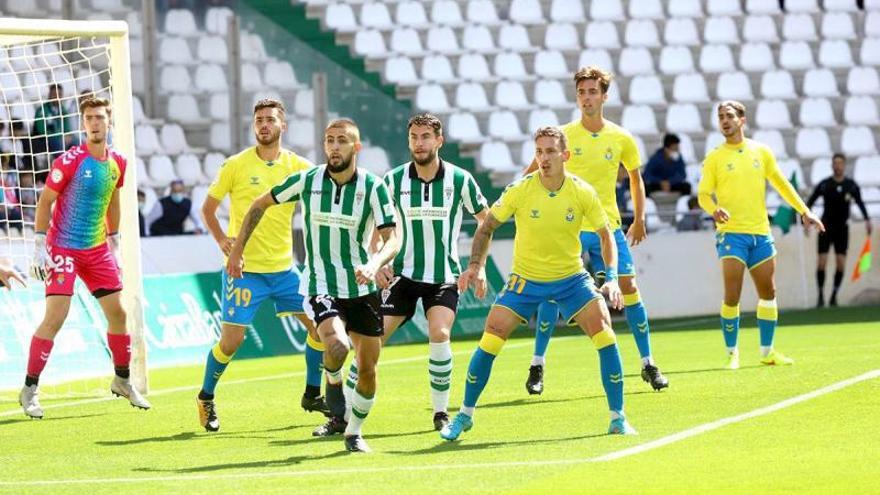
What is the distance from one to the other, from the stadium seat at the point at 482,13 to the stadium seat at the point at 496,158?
3.07 m

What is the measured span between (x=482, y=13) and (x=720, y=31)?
3967mm

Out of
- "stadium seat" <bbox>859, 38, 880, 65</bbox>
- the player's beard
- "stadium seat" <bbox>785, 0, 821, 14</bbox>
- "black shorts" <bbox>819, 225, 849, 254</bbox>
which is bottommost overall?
"black shorts" <bbox>819, 225, 849, 254</bbox>

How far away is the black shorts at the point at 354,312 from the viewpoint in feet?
35.4

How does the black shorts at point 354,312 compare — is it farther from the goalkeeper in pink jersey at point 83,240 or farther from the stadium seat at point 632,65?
the stadium seat at point 632,65

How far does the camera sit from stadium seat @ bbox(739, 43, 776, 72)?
30.3m

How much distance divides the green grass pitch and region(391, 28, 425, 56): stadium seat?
13.3m

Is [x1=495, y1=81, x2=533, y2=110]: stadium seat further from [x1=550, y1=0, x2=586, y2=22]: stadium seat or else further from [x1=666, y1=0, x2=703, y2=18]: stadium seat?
[x1=666, y1=0, x2=703, y2=18]: stadium seat

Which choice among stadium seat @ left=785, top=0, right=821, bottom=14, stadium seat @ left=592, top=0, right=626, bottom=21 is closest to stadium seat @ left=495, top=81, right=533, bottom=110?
stadium seat @ left=592, top=0, right=626, bottom=21

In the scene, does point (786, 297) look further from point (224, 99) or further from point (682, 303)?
point (224, 99)

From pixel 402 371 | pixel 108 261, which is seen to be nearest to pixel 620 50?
pixel 402 371

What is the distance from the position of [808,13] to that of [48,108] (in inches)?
546

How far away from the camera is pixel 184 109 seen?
88.9ft

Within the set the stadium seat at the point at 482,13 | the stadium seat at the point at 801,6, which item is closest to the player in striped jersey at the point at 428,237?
→ the stadium seat at the point at 482,13

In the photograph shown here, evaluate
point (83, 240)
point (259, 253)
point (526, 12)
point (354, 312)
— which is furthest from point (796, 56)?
point (354, 312)
